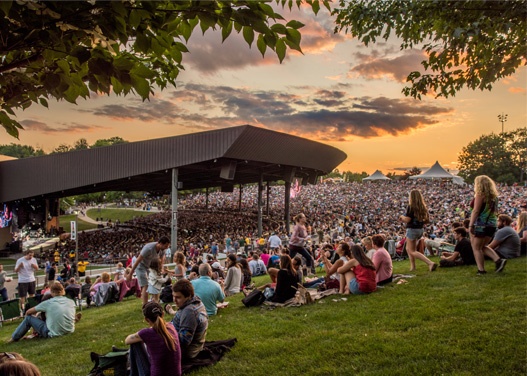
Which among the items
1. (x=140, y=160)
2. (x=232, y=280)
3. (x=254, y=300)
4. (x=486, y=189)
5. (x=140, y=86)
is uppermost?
(x=140, y=160)

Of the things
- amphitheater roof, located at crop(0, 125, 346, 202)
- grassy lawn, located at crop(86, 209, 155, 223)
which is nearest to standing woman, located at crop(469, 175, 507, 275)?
amphitheater roof, located at crop(0, 125, 346, 202)

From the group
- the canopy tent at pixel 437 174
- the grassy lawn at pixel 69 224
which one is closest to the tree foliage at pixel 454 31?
the canopy tent at pixel 437 174

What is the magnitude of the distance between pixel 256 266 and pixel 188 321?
9.23 meters

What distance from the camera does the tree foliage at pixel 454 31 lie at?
4562mm

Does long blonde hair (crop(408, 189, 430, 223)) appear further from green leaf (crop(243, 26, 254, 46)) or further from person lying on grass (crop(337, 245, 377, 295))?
green leaf (crop(243, 26, 254, 46))

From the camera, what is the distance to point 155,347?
169 inches

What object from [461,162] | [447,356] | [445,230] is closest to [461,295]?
[447,356]

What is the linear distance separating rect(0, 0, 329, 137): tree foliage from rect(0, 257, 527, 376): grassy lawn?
11.1ft

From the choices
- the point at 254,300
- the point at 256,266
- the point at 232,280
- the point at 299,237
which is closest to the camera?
the point at 254,300

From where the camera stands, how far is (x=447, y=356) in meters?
4.20

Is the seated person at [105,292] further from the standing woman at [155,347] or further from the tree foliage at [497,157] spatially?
the tree foliage at [497,157]

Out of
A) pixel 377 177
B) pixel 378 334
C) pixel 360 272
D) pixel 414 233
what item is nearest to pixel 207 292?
pixel 360 272

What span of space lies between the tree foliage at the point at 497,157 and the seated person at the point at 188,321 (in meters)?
89.1

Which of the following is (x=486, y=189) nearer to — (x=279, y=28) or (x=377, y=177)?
(x=279, y=28)
